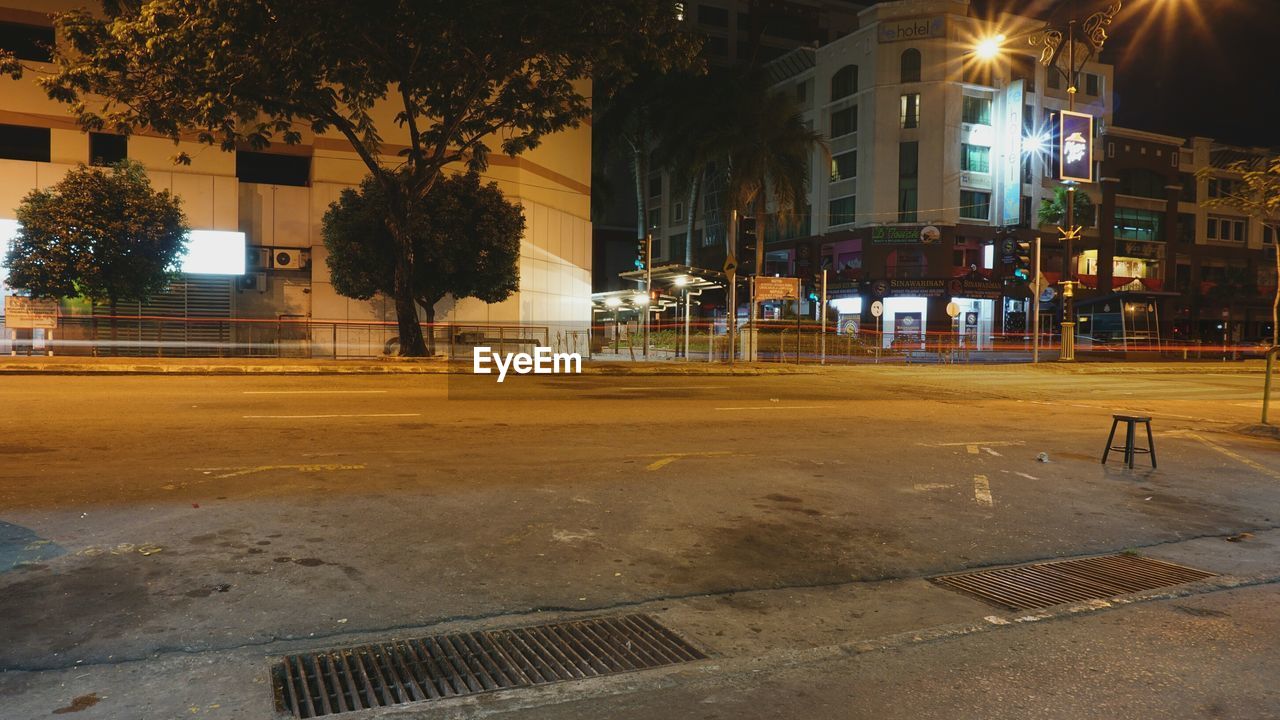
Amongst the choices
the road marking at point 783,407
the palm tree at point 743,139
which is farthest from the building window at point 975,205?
the road marking at point 783,407

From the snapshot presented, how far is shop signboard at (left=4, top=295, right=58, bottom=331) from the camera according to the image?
73.0 ft

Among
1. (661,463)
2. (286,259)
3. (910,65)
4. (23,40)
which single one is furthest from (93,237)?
(910,65)

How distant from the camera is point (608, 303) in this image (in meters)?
42.7

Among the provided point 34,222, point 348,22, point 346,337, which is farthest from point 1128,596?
point 34,222

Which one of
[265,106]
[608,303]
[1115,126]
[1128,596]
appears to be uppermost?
[1115,126]

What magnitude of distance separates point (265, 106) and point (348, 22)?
15.1ft

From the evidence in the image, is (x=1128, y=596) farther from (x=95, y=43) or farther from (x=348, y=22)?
(x=95, y=43)

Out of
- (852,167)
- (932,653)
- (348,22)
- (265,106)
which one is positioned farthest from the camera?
(852,167)

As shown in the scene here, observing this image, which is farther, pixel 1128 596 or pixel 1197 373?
pixel 1197 373

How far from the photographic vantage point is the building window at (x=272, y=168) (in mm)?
31219

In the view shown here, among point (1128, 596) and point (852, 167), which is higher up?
point (852, 167)

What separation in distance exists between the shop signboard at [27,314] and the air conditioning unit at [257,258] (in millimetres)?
8148

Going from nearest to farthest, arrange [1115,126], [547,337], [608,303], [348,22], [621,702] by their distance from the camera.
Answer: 1. [621,702]
2. [348,22]
3. [547,337]
4. [608,303]
5. [1115,126]

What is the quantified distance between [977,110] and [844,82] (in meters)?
9.18
